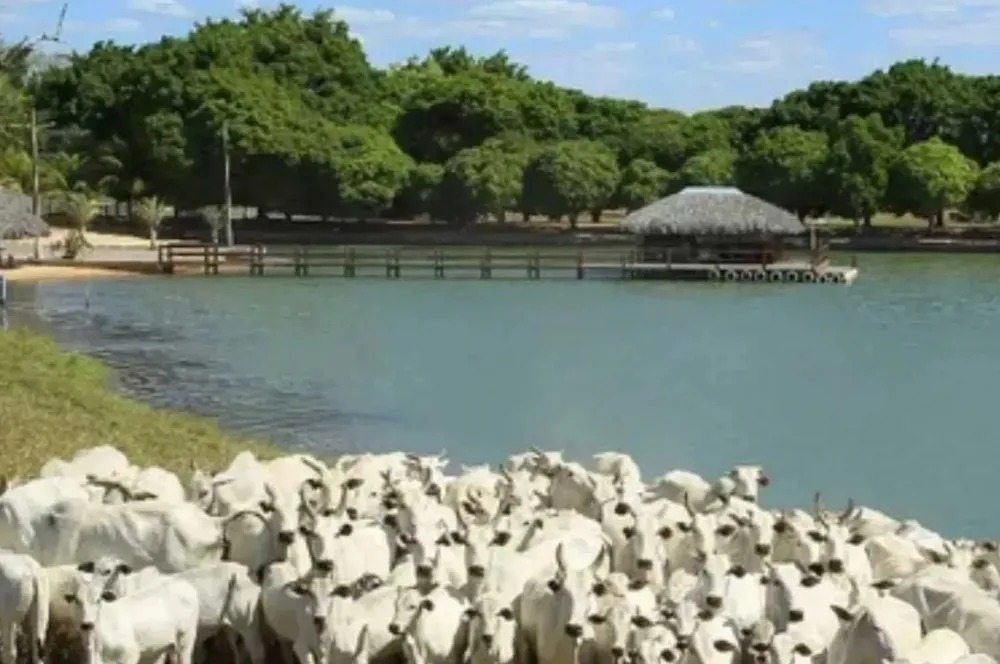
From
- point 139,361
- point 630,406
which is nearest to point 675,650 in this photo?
point 630,406

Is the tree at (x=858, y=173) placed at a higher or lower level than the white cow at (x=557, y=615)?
higher

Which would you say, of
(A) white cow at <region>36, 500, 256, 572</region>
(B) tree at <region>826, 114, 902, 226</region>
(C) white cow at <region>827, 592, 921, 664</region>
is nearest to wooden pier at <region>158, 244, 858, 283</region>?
(B) tree at <region>826, 114, 902, 226</region>

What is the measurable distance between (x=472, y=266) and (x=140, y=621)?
41.8 meters

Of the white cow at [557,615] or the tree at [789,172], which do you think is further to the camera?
the tree at [789,172]

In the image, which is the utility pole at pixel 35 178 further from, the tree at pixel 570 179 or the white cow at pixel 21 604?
the white cow at pixel 21 604

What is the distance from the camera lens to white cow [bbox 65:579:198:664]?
8.54 meters

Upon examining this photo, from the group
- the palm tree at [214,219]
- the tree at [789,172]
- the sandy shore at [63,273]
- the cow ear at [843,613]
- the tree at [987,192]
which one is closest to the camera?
the cow ear at [843,613]

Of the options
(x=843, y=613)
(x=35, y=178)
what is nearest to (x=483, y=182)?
(x=35, y=178)

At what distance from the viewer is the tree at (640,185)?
201 ft

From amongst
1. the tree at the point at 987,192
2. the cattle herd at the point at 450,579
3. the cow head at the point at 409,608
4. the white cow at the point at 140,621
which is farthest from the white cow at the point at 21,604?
the tree at the point at 987,192

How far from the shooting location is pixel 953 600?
940 cm

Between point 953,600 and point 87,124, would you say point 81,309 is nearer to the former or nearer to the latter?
point 87,124

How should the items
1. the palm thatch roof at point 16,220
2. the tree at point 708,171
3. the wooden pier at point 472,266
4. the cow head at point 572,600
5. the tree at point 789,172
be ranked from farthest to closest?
the tree at point 708,171, the tree at point 789,172, the wooden pier at point 472,266, the palm thatch roof at point 16,220, the cow head at point 572,600

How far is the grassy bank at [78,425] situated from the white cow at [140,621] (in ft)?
15.2
